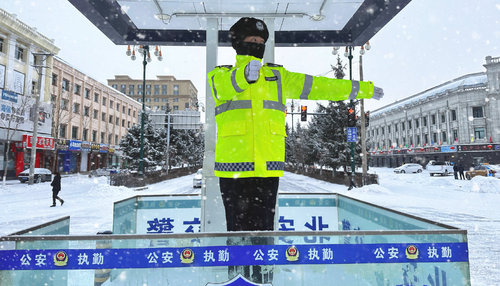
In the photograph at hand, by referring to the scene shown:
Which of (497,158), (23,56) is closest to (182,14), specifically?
(23,56)

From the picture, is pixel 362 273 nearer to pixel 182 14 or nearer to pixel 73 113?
pixel 182 14

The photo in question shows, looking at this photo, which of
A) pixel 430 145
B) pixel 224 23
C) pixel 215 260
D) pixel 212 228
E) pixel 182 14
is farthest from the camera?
pixel 430 145

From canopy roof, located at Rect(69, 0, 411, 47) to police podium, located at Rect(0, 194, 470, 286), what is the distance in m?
2.93

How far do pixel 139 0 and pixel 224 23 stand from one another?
1163 millimetres

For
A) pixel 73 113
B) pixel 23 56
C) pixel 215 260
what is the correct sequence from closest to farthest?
pixel 215 260 < pixel 23 56 < pixel 73 113

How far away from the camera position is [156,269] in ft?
5.44

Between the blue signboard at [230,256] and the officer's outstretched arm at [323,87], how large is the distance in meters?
1.06

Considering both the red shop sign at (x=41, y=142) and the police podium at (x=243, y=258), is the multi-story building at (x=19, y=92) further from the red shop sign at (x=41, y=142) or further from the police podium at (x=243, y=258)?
the police podium at (x=243, y=258)

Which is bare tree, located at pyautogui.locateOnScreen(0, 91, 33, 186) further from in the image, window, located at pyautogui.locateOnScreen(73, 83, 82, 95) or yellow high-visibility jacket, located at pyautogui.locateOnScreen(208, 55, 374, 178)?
yellow high-visibility jacket, located at pyautogui.locateOnScreen(208, 55, 374, 178)

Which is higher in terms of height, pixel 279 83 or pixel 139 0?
pixel 139 0

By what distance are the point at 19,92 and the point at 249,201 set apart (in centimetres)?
3243

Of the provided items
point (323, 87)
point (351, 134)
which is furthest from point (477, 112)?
point (323, 87)

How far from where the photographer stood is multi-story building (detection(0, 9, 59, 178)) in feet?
79.9

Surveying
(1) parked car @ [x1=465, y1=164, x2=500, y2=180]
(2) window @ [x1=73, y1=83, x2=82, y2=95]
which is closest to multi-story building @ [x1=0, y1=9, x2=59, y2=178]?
(2) window @ [x1=73, y1=83, x2=82, y2=95]
